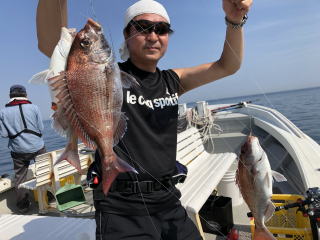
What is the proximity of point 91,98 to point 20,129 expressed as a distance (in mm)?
5467

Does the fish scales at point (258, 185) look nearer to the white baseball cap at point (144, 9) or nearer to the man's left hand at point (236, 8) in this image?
the man's left hand at point (236, 8)

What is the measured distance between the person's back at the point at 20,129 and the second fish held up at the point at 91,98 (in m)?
5.40

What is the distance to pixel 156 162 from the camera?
2070 millimetres

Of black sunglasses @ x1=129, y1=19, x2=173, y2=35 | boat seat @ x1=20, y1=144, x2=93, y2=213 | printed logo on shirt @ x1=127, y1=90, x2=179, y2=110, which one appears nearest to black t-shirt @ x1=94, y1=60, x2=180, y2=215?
printed logo on shirt @ x1=127, y1=90, x2=179, y2=110

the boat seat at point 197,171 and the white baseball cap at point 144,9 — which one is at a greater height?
the white baseball cap at point 144,9

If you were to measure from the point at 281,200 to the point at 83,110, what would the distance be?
3.23 meters

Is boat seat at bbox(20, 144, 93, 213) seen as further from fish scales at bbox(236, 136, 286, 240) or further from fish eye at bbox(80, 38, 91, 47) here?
fish eye at bbox(80, 38, 91, 47)

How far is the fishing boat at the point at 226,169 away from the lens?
3.28 metres

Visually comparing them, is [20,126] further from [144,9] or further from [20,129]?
[144,9]

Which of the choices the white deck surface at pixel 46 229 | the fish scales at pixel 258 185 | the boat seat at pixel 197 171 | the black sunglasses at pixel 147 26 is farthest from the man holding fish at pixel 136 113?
the boat seat at pixel 197 171

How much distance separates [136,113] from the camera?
2.05 m

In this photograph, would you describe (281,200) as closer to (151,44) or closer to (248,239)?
(248,239)

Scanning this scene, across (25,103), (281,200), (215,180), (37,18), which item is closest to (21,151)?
(25,103)

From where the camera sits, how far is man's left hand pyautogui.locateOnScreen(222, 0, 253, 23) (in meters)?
2.07
